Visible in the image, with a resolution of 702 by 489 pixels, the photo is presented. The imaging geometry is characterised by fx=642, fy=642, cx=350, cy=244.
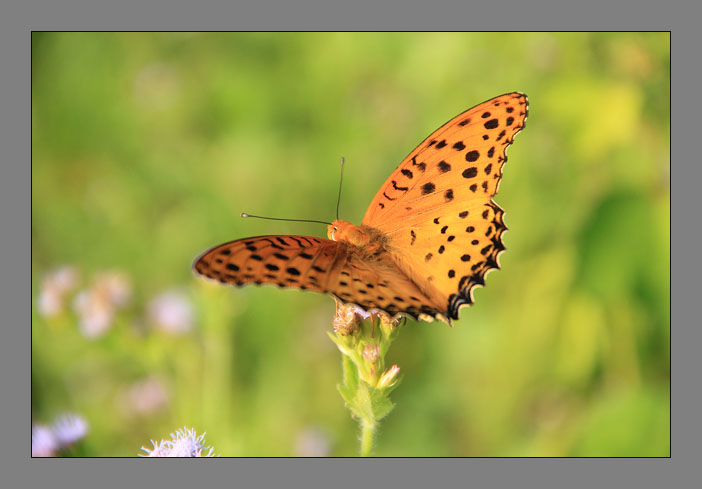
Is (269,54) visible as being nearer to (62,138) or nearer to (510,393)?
(62,138)

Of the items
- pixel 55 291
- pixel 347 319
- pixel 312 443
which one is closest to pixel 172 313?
pixel 55 291

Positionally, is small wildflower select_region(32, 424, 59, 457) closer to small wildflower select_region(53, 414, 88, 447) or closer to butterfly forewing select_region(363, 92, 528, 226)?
small wildflower select_region(53, 414, 88, 447)

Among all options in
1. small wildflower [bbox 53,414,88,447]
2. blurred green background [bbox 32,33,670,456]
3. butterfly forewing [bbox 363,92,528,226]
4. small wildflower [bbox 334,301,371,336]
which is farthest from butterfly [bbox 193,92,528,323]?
small wildflower [bbox 53,414,88,447]

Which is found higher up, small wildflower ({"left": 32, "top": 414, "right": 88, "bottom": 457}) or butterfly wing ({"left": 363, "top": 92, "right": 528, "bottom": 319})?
butterfly wing ({"left": 363, "top": 92, "right": 528, "bottom": 319})

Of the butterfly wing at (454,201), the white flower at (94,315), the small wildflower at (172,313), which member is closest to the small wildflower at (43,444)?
the white flower at (94,315)

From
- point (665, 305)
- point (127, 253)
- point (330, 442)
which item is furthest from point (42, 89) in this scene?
point (665, 305)
